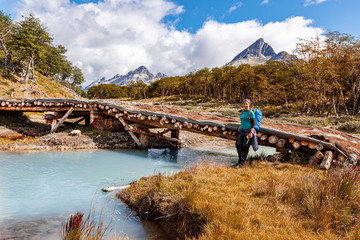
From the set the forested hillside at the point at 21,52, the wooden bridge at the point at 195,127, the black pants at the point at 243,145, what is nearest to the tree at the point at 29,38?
the forested hillside at the point at 21,52

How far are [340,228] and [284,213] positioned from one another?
0.73 m

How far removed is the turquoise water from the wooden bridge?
1.86 meters

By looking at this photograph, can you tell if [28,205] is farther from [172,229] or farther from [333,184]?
[333,184]

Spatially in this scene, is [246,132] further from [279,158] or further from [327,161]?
[327,161]

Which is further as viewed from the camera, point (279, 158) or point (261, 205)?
point (279, 158)

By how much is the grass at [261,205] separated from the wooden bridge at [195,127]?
288 cm

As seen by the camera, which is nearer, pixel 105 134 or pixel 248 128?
pixel 248 128

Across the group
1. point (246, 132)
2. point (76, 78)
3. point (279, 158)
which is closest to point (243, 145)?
point (246, 132)

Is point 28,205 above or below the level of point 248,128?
below

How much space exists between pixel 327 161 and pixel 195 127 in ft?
18.0

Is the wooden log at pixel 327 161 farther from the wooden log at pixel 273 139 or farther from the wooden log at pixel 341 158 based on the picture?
the wooden log at pixel 273 139

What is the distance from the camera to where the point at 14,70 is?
106ft

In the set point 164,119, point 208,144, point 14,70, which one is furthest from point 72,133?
point 14,70

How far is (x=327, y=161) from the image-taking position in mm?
6410
